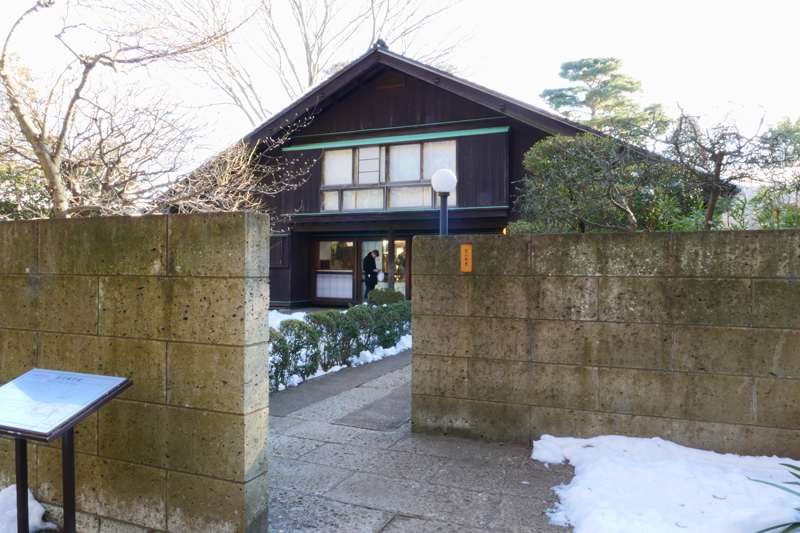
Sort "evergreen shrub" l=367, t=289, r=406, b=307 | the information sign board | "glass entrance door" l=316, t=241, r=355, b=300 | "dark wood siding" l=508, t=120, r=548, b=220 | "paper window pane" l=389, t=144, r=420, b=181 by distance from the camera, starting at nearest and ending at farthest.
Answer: the information sign board → "evergreen shrub" l=367, t=289, r=406, b=307 → "dark wood siding" l=508, t=120, r=548, b=220 → "paper window pane" l=389, t=144, r=420, b=181 → "glass entrance door" l=316, t=241, r=355, b=300

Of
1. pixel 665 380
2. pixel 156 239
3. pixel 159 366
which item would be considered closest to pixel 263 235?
pixel 156 239

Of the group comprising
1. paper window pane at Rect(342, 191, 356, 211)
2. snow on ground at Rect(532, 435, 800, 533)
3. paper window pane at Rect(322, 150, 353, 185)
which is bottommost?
snow on ground at Rect(532, 435, 800, 533)

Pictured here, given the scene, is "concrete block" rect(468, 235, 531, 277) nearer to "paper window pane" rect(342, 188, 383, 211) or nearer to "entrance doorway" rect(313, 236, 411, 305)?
"paper window pane" rect(342, 188, 383, 211)

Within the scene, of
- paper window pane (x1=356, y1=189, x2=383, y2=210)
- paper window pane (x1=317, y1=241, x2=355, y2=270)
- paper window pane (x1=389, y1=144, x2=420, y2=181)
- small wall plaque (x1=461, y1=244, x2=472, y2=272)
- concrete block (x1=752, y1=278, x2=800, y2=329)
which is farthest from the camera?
paper window pane (x1=317, y1=241, x2=355, y2=270)

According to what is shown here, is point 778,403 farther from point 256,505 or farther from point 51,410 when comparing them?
point 51,410

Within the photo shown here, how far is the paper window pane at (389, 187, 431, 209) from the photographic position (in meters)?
15.3

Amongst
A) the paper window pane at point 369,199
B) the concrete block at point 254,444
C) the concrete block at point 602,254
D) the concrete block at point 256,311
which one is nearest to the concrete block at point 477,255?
the concrete block at point 602,254

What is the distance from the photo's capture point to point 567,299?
14.2 ft

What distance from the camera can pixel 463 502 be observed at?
11.3ft

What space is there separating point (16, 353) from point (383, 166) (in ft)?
43.1

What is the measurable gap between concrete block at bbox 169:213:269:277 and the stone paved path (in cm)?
162

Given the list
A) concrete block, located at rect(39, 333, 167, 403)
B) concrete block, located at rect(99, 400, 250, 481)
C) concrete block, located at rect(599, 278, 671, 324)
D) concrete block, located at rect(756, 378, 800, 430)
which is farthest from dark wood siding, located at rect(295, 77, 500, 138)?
concrete block, located at rect(99, 400, 250, 481)

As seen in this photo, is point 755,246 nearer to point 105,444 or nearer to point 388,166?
point 105,444

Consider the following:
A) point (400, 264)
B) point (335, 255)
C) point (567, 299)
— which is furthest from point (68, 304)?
point (335, 255)
